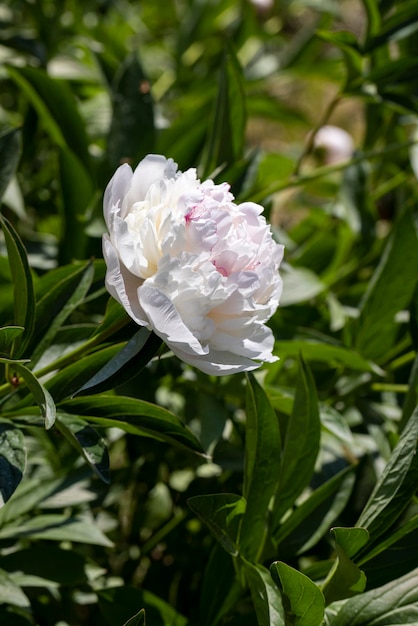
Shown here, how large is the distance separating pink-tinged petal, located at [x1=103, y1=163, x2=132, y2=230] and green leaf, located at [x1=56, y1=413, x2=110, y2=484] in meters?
0.15

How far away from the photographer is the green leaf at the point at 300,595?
1.89 ft

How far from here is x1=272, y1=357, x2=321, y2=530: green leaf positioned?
691mm

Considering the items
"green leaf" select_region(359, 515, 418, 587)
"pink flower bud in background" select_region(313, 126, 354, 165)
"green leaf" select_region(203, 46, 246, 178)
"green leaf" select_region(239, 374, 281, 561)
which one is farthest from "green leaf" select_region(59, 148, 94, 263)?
"pink flower bud in background" select_region(313, 126, 354, 165)

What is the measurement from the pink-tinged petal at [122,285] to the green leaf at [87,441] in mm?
112

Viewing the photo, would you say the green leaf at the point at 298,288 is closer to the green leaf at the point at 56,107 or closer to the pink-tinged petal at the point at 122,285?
the green leaf at the point at 56,107

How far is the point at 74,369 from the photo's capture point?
62cm

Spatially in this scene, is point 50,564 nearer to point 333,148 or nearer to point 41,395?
point 41,395

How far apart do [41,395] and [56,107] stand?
20.5 inches

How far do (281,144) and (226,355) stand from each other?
8.56 feet

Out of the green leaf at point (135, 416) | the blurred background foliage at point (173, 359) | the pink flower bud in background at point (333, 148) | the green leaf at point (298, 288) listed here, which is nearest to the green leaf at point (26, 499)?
the blurred background foliage at point (173, 359)

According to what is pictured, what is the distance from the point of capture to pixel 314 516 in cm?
76

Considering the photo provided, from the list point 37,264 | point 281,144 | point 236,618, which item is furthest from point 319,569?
point 281,144

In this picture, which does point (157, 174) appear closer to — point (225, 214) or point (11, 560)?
point (225, 214)

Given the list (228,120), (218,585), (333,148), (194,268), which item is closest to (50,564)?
(218,585)
